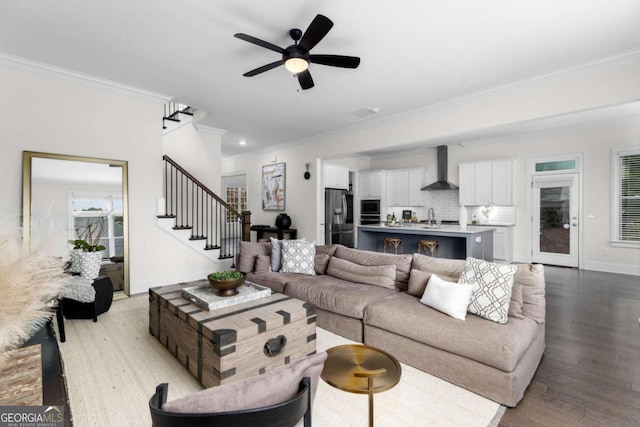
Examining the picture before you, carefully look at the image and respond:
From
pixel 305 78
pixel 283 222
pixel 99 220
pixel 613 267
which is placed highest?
pixel 305 78

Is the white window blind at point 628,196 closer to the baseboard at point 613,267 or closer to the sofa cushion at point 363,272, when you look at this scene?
the baseboard at point 613,267

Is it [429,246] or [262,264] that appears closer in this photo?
[262,264]

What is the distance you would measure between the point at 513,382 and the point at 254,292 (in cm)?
195

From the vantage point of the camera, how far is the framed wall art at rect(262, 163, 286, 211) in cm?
780

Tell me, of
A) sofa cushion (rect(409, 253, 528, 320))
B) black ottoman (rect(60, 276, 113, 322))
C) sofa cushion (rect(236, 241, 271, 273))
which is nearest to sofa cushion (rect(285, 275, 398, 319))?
sofa cushion (rect(409, 253, 528, 320))

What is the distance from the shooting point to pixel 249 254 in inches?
158

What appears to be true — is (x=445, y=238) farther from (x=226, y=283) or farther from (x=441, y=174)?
(x=226, y=283)

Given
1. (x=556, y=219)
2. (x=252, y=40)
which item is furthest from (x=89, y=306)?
(x=556, y=219)

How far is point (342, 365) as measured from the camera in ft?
4.71

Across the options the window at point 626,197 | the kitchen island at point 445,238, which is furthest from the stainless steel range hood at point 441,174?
the window at point 626,197

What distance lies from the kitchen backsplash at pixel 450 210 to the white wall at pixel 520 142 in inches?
11.2

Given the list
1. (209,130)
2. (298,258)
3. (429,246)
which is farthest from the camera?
(209,130)

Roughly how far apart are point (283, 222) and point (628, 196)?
667 centimetres

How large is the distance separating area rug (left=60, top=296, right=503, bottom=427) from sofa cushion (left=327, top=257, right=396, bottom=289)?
0.68 m
